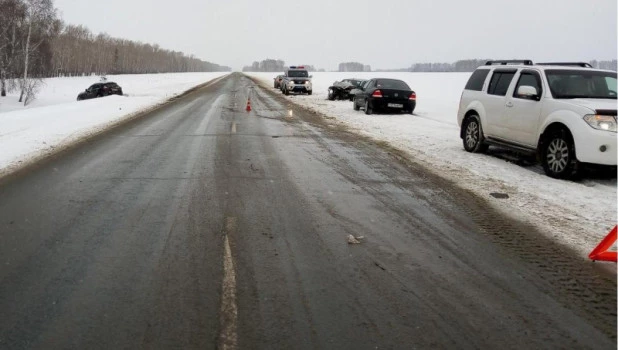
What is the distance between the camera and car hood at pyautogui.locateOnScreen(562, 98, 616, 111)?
724 centimetres

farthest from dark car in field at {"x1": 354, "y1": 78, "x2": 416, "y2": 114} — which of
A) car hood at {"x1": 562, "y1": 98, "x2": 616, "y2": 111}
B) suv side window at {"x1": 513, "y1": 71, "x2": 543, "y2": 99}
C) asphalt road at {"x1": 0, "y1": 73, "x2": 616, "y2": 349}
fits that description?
asphalt road at {"x1": 0, "y1": 73, "x2": 616, "y2": 349}

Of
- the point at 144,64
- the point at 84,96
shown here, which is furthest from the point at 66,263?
the point at 144,64

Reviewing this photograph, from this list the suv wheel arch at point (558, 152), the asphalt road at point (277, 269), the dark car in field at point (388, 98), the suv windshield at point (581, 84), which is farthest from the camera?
the dark car in field at point (388, 98)

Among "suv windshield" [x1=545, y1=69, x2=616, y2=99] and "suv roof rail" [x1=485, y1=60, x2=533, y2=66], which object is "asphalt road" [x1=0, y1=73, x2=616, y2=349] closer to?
"suv windshield" [x1=545, y1=69, x2=616, y2=99]

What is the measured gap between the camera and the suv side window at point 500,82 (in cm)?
946

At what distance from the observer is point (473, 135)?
414 inches

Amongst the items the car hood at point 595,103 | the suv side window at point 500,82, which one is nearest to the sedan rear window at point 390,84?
the suv side window at point 500,82

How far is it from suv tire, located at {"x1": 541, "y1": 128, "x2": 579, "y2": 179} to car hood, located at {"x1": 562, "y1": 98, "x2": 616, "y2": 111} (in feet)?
1.59

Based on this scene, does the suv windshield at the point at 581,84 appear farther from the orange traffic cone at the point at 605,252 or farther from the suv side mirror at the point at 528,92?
the orange traffic cone at the point at 605,252

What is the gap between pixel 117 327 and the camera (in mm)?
2986

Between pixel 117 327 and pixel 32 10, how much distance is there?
172ft

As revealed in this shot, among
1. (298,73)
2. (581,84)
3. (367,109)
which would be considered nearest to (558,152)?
(581,84)

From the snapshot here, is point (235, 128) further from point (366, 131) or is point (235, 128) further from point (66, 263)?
point (66, 263)

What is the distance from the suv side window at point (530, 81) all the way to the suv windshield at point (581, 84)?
174 mm
